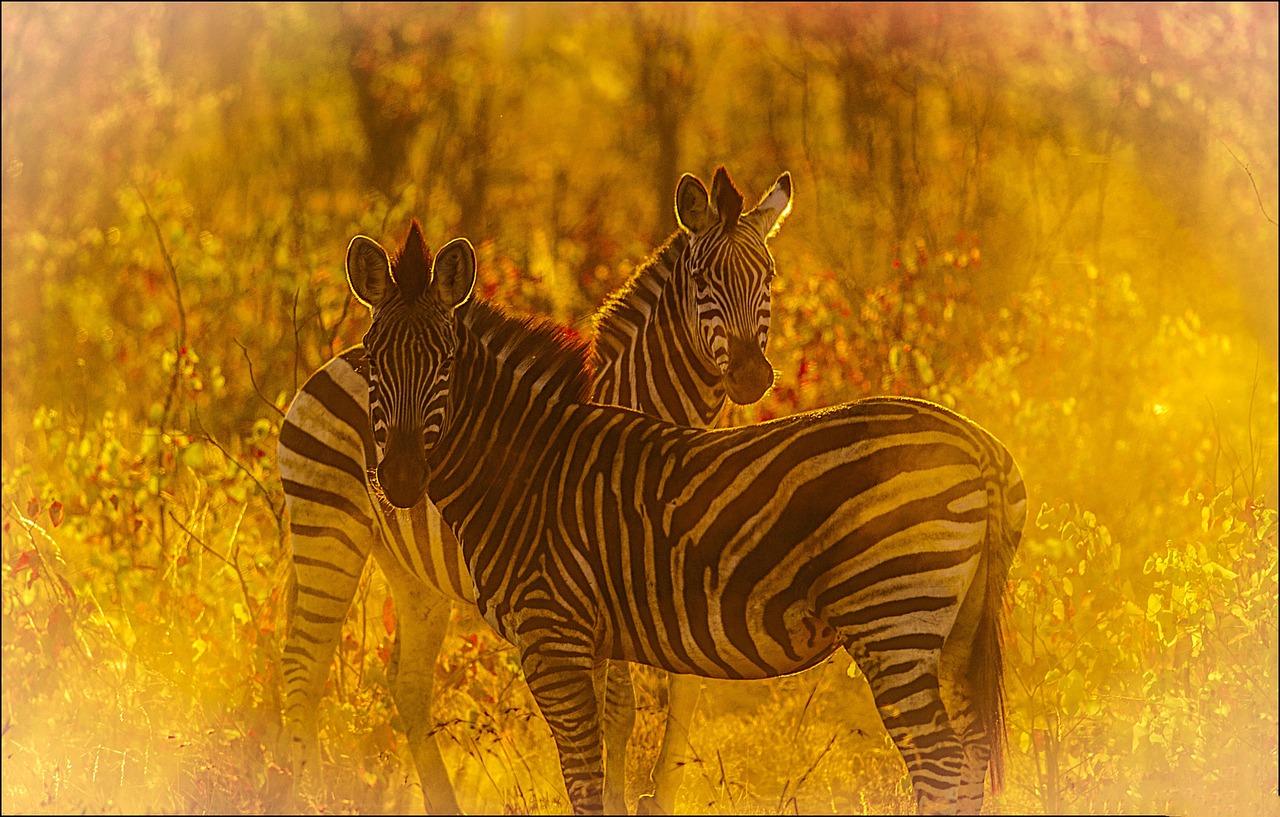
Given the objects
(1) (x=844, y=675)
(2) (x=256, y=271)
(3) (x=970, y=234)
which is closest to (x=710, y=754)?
(1) (x=844, y=675)

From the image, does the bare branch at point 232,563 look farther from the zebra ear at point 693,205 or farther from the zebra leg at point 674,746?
the zebra ear at point 693,205

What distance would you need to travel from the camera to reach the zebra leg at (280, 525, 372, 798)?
21.0ft

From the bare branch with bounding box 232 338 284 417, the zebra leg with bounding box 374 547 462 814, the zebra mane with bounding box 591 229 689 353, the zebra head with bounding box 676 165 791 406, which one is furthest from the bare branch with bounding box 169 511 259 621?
the zebra head with bounding box 676 165 791 406

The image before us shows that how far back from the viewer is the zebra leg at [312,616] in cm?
641

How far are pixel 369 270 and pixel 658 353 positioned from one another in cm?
139

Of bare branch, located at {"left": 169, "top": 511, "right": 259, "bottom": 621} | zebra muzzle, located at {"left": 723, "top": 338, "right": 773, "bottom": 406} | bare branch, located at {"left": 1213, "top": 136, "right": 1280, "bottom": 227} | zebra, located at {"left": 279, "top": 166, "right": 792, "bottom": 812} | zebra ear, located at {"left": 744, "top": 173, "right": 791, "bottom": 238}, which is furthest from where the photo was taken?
bare branch, located at {"left": 1213, "top": 136, "right": 1280, "bottom": 227}

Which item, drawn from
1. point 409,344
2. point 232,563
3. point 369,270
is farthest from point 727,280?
point 232,563

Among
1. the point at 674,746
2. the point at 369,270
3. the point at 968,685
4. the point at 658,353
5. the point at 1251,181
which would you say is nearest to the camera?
the point at 968,685

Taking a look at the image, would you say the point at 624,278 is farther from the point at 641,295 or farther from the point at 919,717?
the point at 919,717

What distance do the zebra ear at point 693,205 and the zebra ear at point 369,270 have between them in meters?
1.38

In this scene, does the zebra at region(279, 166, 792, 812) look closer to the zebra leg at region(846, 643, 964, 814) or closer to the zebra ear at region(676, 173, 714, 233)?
the zebra ear at region(676, 173, 714, 233)

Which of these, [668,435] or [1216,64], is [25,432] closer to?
[668,435]

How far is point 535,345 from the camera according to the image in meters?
5.59

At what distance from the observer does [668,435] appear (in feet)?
18.0
